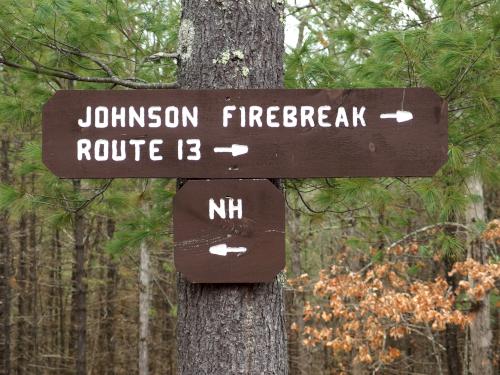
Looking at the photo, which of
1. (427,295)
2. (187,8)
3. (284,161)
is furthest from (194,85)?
(427,295)

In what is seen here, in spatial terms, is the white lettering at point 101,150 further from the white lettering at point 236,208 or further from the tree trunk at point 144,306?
the tree trunk at point 144,306

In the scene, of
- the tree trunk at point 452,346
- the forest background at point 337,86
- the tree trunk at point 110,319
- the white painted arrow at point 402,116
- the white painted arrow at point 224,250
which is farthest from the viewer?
the tree trunk at point 110,319

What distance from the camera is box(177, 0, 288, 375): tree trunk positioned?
1.97 metres

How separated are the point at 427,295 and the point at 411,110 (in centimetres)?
520

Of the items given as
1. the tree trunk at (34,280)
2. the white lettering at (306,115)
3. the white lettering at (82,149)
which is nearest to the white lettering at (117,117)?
the white lettering at (82,149)

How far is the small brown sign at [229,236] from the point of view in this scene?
188 centimetres

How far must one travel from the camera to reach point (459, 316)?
6520 mm

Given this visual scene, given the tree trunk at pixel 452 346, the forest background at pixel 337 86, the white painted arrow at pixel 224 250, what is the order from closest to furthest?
the white painted arrow at pixel 224 250, the forest background at pixel 337 86, the tree trunk at pixel 452 346

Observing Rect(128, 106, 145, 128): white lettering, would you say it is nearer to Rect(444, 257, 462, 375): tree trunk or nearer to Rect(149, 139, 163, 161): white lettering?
Rect(149, 139, 163, 161): white lettering

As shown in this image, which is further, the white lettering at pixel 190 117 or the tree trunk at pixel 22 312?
the tree trunk at pixel 22 312

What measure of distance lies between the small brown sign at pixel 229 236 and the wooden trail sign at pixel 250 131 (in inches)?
5.2

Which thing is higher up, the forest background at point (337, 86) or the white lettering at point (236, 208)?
the forest background at point (337, 86)

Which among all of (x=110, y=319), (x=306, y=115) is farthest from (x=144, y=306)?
(x=306, y=115)

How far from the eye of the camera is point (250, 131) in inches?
77.1
